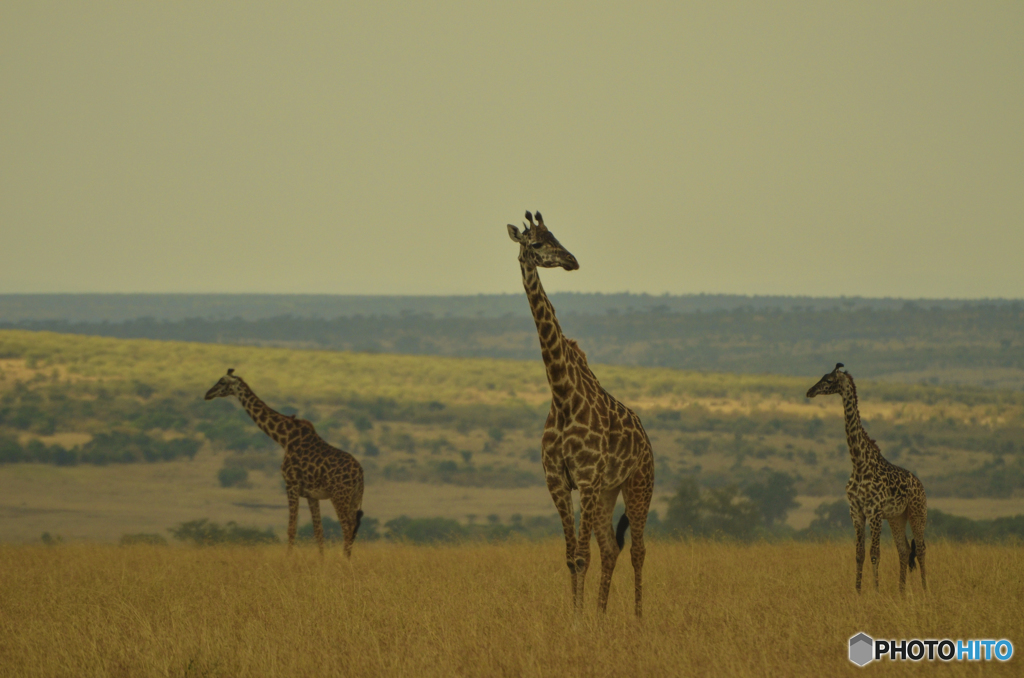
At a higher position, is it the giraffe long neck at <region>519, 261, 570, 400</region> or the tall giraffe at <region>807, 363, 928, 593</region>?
the giraffe long neck at <region>519, 261, 570, 400</region>

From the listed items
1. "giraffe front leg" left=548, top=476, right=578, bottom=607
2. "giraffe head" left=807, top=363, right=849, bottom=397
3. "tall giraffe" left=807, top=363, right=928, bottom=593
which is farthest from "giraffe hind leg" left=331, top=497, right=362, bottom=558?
"tall giraffe" left=807, top=363, right=928, bottom=593

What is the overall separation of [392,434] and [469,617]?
46.4 meters

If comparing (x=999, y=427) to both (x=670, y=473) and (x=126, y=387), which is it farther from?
(x=126, y=387)

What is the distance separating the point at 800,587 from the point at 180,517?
32.2 m

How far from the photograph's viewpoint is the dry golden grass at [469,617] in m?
9.05

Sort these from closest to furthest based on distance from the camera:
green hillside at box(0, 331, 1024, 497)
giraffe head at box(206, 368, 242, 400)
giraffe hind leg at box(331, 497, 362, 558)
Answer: giraffe hind leg at box(331, 497, 362, 558) → giraffe head at box(206, 368, 242, 400) → green hillside at box(0, 331, 1024, 497)

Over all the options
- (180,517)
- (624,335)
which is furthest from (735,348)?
(180,517)

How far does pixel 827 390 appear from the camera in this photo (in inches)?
481

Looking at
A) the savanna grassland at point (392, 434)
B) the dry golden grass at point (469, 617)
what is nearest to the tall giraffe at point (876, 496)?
the dry golden grass at point (469, 617)

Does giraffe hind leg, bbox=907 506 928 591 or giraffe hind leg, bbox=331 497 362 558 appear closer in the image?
giraffe hind leg, bbox=907 506 928 591

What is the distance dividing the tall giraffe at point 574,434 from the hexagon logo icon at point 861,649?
→ 2.23 metres

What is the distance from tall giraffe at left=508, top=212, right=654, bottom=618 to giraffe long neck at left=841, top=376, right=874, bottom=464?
8.95 feet

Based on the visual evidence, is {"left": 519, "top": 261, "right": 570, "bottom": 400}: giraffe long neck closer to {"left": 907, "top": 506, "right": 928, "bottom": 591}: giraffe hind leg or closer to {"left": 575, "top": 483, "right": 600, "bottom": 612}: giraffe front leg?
{"left": 575, "top": 483, "right": 600, "bottom": 612}: giraffe front leg

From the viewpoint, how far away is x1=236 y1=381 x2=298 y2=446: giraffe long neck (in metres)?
15.8
